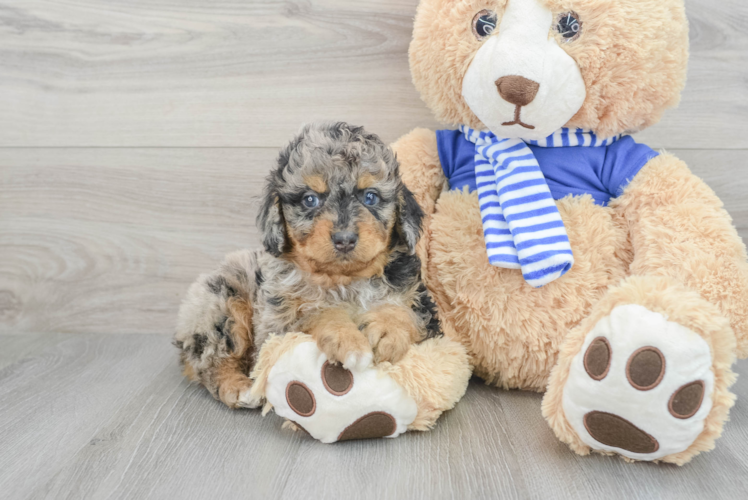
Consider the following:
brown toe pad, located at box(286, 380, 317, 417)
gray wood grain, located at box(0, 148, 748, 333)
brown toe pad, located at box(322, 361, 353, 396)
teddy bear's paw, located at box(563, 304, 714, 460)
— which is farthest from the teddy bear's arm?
gray wood grain, located at box(0, 148, 748, 333)

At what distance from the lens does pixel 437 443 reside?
150 centimetres

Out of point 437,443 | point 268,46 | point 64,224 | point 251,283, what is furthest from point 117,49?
point 437,443

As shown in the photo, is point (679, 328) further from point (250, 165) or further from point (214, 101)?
point (214, 101)

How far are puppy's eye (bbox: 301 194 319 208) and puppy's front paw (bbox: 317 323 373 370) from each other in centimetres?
34

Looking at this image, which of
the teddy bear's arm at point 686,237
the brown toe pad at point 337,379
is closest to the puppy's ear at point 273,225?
the brown toe pad at point 337,379

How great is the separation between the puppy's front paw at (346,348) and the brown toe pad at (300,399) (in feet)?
0.36

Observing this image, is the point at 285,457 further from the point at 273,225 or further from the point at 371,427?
the point at 273,225

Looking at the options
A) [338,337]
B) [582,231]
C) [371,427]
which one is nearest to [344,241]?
[338,337]

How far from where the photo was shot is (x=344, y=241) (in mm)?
1389

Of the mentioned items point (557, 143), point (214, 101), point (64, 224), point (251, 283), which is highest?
point (557, 143)

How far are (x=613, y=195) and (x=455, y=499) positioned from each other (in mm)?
1034

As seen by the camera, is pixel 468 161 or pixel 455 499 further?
pixel 468 161

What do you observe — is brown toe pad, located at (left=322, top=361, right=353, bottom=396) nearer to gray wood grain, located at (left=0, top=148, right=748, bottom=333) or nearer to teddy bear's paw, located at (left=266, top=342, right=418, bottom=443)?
teddy bear's paw, located at (left=266, top=342, right=418, bottom=443)

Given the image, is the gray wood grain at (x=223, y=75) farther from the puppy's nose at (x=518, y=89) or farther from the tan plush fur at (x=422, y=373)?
the tan plush fur at (x=422, y=373)
